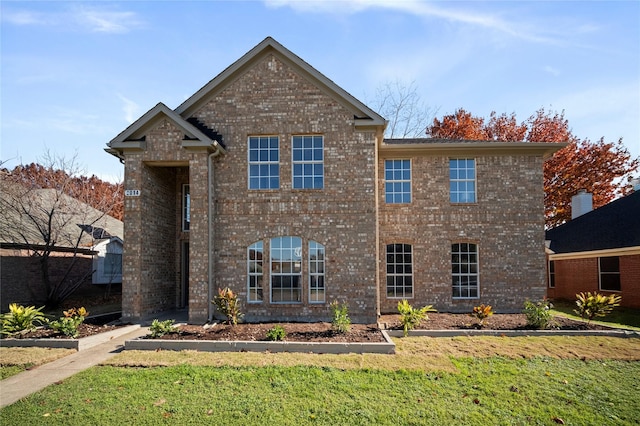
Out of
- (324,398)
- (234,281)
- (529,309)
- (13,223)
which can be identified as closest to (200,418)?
(324,398)

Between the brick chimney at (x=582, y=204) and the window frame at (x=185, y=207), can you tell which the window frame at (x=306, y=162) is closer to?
the window frame at (x=185, y=207)

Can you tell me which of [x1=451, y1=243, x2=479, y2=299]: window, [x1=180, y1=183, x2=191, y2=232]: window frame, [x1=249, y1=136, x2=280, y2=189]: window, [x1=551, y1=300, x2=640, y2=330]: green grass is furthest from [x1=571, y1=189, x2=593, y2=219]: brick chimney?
[x1=180, y1=183, x2=191, y2=232]: window frame

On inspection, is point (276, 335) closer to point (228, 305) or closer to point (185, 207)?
point (228, 305)

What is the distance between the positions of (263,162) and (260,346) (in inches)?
235

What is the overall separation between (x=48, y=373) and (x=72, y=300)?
484 inches

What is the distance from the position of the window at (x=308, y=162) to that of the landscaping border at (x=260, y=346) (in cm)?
529

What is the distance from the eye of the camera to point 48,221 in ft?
55.2

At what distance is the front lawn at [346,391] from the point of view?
5.70m

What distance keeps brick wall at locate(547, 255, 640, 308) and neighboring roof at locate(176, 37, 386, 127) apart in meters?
11.9

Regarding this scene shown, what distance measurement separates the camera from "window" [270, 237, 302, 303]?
40.9 feet

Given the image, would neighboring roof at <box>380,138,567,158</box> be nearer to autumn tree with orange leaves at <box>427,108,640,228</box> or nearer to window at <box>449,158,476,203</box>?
window at <box>449,158,476,203</box>

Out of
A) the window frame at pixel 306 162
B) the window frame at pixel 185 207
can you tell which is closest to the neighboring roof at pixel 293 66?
the window frame at pixel 306 162

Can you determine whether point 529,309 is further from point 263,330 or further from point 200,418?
point 200,418

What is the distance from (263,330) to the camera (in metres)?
10.6
